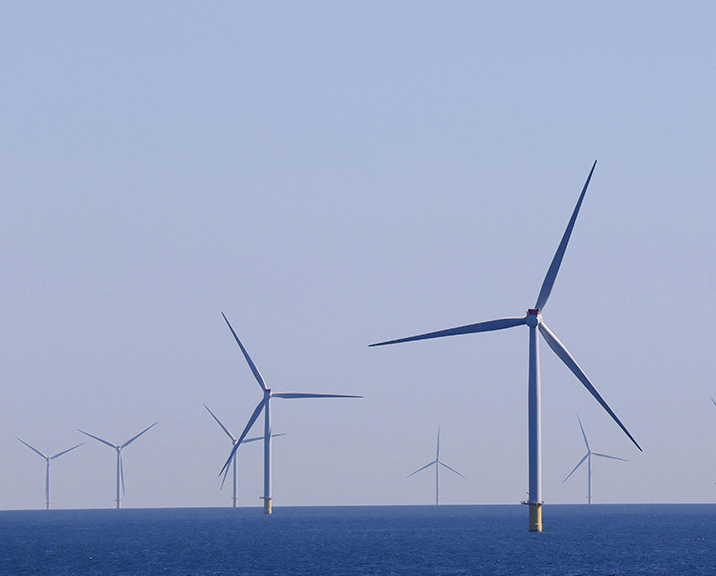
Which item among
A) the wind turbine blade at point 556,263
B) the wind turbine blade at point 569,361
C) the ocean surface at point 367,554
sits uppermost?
the wind turbine blade at point 556,263

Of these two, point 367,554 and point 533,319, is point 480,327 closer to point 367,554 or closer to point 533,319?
point 533,319

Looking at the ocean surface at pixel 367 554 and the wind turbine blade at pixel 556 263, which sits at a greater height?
the wind turbine blade at pixel 556 263

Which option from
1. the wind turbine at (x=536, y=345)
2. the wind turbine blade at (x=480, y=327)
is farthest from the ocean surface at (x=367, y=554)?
the wind turbine blade at (x=480, y=327)

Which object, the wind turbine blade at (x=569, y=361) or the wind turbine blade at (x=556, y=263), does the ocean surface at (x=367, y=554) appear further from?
the wind turbine blade at (x=556, y=263)

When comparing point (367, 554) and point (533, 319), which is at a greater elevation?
point (533, 319)

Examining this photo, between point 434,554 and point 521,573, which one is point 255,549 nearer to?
point 434,554

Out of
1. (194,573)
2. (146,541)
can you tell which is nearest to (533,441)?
(194,573)

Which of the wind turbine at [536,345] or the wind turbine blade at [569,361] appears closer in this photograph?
the wind turbine blade at [569,361]

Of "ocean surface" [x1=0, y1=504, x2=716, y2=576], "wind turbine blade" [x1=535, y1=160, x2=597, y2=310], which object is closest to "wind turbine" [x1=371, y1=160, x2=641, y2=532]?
"wind turbine blade" [x1=535, y1=160, x2=597, y2=310]

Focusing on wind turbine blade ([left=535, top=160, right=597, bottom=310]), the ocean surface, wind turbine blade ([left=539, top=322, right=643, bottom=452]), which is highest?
wind turbine blade ([left=535, top=160, right=597, bottom=310])

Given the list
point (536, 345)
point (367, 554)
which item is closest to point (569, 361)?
point (536, 345)

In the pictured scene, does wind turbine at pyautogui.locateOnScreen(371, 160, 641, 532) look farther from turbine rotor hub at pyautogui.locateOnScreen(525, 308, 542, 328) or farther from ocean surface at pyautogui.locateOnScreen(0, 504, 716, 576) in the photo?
ocean surface at pyautogui.locateOnScreen(0, 504, 716, 576)
